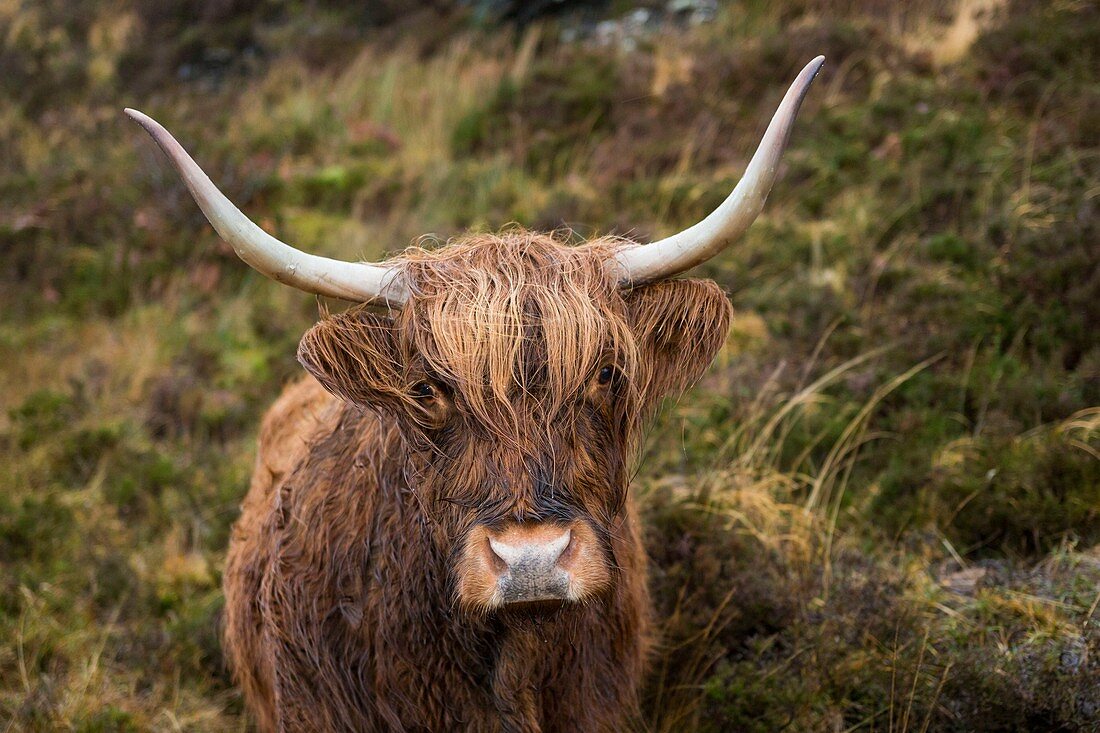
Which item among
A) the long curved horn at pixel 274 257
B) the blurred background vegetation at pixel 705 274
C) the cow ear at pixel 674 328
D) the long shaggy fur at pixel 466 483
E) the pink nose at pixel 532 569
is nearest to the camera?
the pink nose at pixel 532 569

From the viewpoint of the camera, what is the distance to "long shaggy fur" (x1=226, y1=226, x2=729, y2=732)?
2.15 meters

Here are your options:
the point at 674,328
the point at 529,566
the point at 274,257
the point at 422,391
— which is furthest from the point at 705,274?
the point at 529,566

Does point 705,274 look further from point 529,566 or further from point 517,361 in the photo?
point 529,566

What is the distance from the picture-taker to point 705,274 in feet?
19.1

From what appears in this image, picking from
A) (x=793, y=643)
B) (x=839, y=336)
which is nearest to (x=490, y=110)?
(x=839, y=336)

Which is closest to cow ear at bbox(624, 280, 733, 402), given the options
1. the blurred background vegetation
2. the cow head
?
the cow head

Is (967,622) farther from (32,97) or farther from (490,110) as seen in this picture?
(32,97)

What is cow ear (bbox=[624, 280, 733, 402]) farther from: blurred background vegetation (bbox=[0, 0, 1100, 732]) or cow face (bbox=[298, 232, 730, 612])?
blurred background vegetation (bbox=[0, 0, 1100, 732])

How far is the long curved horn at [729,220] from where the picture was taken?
6.79 feet

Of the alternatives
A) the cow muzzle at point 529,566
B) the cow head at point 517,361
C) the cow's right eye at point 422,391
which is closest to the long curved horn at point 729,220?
the cow head at point 517,361

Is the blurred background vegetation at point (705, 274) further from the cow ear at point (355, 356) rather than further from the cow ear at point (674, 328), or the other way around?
the cow ear at point (674, 328)

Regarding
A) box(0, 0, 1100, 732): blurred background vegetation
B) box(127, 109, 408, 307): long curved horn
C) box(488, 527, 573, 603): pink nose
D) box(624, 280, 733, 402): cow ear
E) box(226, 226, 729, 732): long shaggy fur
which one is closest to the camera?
box(488, 527, 573, 603): pink nose

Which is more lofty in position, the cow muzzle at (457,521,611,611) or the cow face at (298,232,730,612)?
the cow face at (298,232,730,612)

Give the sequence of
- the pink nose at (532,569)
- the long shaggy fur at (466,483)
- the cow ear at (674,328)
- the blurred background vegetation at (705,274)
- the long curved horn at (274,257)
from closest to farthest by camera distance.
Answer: the pink nose at (532,569)
the long curved horn at (274,257)
the long shaggy fur at (466,483)
the cow ear at (674,328)
the blurred background vegetation at (705,274)
